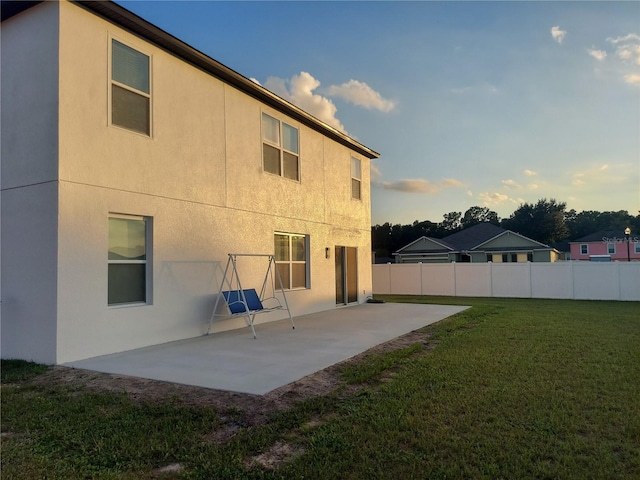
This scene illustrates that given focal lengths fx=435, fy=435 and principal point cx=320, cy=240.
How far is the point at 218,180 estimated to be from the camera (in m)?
9.02

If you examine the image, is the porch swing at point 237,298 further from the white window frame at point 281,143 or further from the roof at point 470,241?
the roof at point 470,241

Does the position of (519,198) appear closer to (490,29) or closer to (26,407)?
(490,29)

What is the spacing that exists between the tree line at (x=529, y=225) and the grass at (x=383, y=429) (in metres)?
49.2

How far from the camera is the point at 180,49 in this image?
7988 millimetres

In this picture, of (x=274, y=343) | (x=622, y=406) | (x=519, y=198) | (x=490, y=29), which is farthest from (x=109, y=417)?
(x=519, y=198)

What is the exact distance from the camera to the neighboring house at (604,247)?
4765 cm

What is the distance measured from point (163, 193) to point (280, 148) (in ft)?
13.7

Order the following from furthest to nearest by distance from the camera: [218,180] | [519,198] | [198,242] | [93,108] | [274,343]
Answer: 1. [519,198]
2. [218,180]
3. [198,242]
4. [274,343]
5. [93,108]

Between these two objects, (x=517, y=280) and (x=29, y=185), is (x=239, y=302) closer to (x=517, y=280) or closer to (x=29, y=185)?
(x=29, y=185)

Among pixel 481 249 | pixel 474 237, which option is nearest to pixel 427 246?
pixel 481 249

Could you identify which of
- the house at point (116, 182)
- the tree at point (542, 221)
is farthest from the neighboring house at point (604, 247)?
the house at point (116, 182)

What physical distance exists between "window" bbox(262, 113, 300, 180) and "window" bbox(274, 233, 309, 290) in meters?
1.68

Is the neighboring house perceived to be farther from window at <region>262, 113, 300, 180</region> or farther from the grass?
the grass

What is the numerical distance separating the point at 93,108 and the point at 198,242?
116 inches
